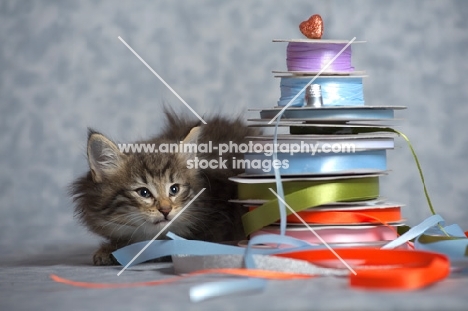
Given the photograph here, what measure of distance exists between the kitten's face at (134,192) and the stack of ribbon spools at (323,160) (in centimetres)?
21

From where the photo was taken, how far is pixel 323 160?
2314 mm

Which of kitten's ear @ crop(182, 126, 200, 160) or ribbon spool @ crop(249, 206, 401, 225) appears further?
kitten's ear @ crop(182, 126, 200, 160)

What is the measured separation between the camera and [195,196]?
2525 millimetres

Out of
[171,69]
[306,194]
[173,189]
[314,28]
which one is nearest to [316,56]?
[314,28]

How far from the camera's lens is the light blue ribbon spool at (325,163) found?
231 centimetres

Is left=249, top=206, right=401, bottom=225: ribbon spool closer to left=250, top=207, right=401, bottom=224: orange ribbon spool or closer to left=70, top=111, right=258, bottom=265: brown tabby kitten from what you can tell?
left=250, top=207, right=401, bottom=224: orange ribbon spool

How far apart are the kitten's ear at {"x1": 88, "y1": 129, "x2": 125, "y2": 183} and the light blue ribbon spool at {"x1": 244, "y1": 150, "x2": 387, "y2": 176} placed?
46cm

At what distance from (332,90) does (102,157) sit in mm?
726

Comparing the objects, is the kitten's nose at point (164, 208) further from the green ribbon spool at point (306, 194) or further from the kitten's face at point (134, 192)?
the green ribbon spool at point (306, 194)

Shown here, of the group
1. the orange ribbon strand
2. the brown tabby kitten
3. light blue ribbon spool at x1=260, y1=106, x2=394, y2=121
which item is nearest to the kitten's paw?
the brown tabby kitten

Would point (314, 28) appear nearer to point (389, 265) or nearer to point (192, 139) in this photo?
point (192, 139)

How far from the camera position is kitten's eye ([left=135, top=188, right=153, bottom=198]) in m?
2.44

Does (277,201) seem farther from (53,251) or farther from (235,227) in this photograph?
(53,251)

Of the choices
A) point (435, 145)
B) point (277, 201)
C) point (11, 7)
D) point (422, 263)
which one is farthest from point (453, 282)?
point (11, 7)
